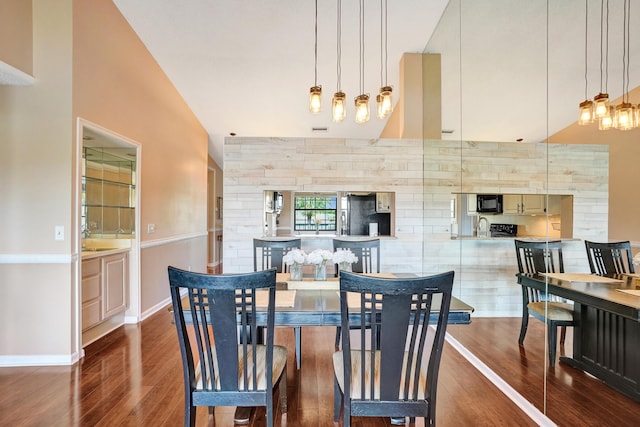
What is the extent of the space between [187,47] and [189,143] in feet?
6.36

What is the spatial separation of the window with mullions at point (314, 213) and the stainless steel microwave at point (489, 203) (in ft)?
9.98

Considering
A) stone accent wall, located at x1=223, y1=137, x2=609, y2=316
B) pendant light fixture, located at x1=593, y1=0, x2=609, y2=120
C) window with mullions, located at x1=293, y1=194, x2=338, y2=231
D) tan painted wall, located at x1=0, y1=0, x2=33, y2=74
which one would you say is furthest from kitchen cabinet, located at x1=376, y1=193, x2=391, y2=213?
tan painted wall, located at x1=0, y1=0, x2=33, y2=74

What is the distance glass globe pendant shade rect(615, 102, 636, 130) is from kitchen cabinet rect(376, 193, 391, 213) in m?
3.04

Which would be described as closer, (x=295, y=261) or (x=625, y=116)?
(x=625, y=116)

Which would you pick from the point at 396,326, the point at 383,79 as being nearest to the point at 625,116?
the point at 396,326

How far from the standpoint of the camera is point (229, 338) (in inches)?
58.4

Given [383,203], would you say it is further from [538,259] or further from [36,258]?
[36,258]

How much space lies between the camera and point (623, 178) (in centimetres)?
147

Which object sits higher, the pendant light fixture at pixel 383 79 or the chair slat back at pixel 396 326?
the pendant light fixture at pixel 383 79

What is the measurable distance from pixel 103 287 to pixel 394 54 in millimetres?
4356

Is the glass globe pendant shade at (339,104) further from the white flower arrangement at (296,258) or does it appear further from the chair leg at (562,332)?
the chair leg at (562,332)

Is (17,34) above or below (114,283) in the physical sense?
above

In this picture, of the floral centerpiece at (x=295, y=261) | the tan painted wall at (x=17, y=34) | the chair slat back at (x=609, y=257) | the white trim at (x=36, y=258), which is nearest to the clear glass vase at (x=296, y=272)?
the floral centerpiece at (x=295, y=261)

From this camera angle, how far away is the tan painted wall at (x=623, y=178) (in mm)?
1407
